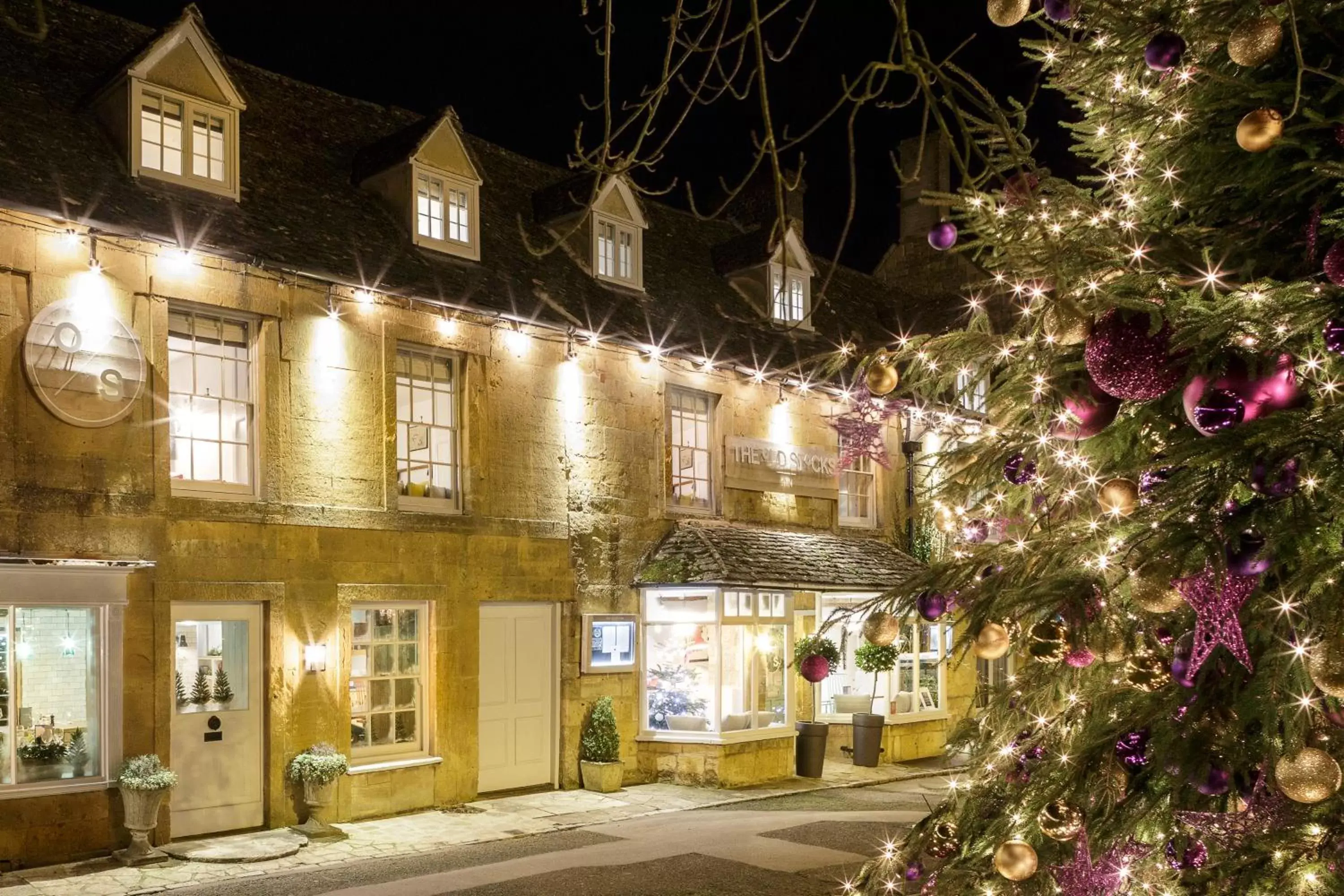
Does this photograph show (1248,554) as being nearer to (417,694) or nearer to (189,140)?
(417,694)

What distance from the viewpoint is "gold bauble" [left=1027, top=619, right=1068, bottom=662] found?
299 centimetres

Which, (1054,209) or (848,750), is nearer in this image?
(1054,209)

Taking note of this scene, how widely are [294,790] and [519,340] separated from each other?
6002 mm

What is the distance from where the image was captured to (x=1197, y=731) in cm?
280

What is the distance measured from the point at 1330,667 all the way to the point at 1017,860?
958 mm

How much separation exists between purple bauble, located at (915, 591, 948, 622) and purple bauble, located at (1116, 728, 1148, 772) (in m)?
0.55

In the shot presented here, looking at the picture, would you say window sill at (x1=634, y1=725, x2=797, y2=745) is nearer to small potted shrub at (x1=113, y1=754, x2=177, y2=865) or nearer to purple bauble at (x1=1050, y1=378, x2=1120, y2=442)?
small potted shrub at (x1=113, y1=754, x2=177, y2=865)

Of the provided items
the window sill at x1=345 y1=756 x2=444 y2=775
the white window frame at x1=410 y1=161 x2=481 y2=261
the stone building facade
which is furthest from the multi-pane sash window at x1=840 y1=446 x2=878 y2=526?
the window sill at x1=345 y1=756 x2=444 y2=775

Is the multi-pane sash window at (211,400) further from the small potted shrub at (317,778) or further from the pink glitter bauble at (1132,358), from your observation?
the pink glitter bauble at (1132,358)

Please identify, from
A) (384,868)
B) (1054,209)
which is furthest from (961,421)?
(384,868)

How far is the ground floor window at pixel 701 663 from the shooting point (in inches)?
641

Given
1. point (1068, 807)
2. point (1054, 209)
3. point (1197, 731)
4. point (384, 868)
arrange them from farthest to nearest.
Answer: point (384, 868) → point (1054, 209) → point (1068, 807) → point (1197, 731)

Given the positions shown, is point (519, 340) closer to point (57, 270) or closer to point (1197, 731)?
point (57, 270)

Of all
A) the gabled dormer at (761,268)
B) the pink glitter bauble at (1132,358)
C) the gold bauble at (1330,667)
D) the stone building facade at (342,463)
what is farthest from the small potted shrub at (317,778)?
the gold bauble at (1330,667)
